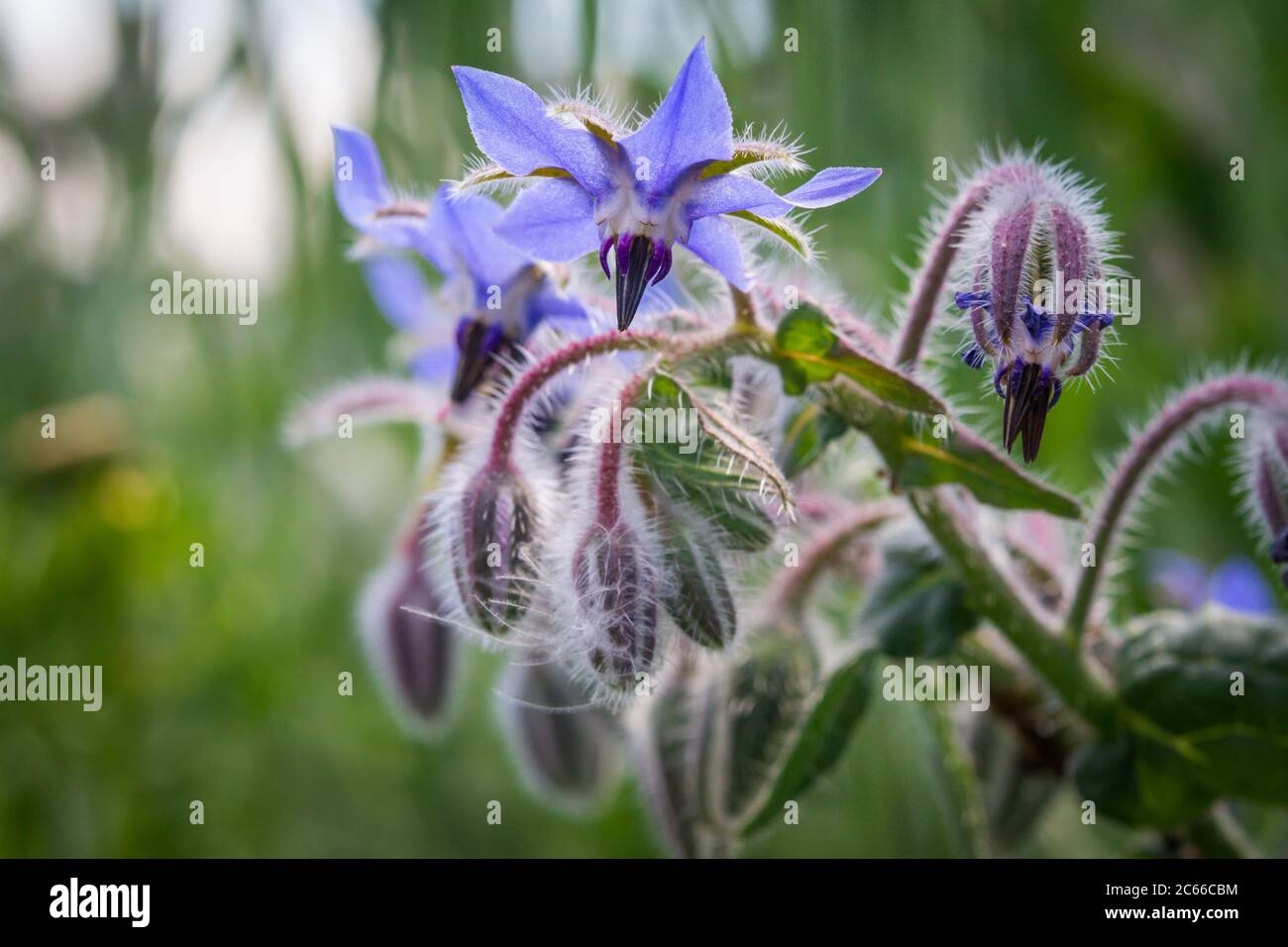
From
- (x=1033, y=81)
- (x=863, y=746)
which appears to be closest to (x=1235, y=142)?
(x=1033, y=81)

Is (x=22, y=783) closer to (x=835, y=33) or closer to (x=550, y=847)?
(x=550, y=847)

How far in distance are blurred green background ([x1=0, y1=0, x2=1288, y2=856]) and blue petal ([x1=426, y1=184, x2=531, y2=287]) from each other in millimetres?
272

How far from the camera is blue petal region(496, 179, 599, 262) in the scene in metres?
0.75

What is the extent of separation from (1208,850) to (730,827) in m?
0.38

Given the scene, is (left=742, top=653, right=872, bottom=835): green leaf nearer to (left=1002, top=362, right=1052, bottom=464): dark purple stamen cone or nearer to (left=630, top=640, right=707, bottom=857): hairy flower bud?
(left=630, top=640, right=707, bottom=857): hairy flower bud

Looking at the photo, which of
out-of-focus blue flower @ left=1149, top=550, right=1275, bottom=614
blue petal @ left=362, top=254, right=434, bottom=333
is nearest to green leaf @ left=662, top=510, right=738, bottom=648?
blue petal @ left=362, top=254, right=434, bottom=333

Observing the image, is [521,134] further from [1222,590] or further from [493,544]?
[1222,590]

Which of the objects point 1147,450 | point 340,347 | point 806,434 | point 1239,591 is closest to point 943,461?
point 806,434

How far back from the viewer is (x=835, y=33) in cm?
130

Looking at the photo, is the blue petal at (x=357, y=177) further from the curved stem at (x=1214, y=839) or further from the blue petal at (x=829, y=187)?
the curved stem at (x=1214, y=839)

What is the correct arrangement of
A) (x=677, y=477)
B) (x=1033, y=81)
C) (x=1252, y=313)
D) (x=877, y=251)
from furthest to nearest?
(x=1252, y=313) → (x=1033, y=81) → (x=877, y=251) → (x=677, y=477)

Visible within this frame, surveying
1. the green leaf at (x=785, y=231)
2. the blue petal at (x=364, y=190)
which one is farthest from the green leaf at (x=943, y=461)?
the blue petal at (x=364, y=190)

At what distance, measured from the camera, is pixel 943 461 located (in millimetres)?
794

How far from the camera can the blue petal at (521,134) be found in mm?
687
